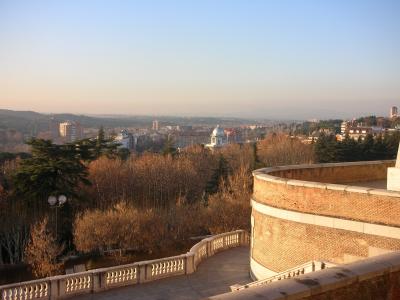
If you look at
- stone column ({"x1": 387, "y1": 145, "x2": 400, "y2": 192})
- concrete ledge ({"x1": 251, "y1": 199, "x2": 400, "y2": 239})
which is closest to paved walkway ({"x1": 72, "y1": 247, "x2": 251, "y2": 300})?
concrete ledge ({"x1": 251, "y1": 199, "x2": 400, "y2": 239})

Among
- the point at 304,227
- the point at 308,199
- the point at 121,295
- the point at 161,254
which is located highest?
the point at 308,199

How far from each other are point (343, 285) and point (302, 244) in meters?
8.89

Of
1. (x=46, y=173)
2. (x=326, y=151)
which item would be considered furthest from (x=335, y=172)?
(x=326, y=151)

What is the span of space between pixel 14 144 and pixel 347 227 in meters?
119

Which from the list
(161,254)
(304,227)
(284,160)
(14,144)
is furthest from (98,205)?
(14,144)

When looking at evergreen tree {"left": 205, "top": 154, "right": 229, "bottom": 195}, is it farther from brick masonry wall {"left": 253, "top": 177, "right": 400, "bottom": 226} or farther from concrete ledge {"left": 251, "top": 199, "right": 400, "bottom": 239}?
brick masonry wall {"left": 253, "top": 177, "right": 400, "bottom": 226}

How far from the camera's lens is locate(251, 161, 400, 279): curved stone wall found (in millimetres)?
12641

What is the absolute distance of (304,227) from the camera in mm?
14508

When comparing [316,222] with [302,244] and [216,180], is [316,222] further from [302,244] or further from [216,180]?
[216,180]

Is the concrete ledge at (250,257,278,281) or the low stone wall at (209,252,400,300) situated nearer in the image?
the low stone wall at (209,252,400,300)

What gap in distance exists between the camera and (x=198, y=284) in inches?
665

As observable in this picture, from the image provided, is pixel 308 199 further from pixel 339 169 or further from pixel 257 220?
pixel 339 169

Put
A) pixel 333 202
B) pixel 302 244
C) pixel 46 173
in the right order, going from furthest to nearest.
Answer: pixel 46 173 → pixel 302 244 → pixel 333 202

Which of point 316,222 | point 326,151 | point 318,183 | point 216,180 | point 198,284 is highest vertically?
point 318,183
